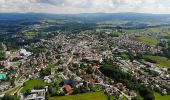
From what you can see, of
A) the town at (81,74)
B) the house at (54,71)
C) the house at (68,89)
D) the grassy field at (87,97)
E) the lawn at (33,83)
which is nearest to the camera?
the grassy field at (87,97)

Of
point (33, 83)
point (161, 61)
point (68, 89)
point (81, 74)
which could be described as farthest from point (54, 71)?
point (161, 61)

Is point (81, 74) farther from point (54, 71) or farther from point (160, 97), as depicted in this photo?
point (160, 97)

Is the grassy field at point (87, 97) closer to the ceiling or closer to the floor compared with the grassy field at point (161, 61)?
closer to the ceiling

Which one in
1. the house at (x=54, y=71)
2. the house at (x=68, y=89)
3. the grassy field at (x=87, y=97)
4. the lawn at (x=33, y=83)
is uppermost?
the house at (x=68, y=89)

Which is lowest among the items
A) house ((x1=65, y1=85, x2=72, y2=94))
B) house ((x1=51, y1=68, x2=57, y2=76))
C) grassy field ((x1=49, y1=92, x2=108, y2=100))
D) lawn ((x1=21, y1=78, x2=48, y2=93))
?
lawn ((x1=21, y1=78, x2=48, y2=93))

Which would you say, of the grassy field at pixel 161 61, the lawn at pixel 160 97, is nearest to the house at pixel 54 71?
the lawn at pixel 160 97

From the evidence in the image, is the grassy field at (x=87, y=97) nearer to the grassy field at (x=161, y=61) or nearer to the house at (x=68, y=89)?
the house at (x=68, y=89)

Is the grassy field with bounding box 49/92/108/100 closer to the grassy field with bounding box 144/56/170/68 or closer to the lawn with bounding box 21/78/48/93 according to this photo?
the lawn with bounding box 21/78/48/93

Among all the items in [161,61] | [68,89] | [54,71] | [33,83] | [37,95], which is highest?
[68,89]

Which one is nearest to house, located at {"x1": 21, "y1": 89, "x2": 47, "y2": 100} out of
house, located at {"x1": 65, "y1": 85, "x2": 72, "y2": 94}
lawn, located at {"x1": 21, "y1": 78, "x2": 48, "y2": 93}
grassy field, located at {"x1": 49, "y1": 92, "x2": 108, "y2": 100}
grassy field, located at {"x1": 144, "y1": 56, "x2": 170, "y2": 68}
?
grassy field, located at {"x1": 49, "y1": 92, "x2": 108, "y2": 100}

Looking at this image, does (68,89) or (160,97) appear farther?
(68,89)

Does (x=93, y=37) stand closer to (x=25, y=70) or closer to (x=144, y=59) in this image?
(x=144, y=59)

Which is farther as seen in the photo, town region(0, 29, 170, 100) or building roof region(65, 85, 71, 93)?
town region(0, 29, 170, 100)
